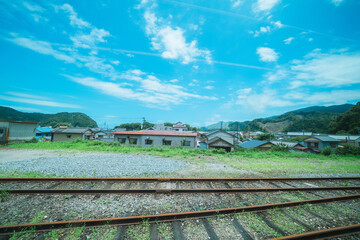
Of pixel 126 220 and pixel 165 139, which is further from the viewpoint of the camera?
pixel 165 139

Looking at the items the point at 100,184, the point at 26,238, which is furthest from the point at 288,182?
the point at 26,238

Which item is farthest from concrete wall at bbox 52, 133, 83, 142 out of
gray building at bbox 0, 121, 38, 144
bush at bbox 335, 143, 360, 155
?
bush at bbox 335, 143, 360, 155

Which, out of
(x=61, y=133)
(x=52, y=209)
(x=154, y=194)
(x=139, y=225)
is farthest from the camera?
(x=61, y=133)

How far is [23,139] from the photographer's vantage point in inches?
873

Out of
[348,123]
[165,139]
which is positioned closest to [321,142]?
[348,123]

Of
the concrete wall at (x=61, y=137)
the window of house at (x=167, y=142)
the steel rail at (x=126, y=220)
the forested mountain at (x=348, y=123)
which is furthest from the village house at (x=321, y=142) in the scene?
the concrete wall at (x=61, y=137)

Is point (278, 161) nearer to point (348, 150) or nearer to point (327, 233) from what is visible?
point (327, 233)

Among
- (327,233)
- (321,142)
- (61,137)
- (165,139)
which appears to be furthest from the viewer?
(321,142)

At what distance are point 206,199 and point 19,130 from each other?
3285 centimetres

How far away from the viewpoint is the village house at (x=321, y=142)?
3712cm

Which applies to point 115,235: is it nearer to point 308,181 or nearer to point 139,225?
point 139,225

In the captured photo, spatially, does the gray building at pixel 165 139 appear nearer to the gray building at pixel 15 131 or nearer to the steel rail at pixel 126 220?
the gray building at pixel 15 131

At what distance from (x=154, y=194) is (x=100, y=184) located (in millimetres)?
2555

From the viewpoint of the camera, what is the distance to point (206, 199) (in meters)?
4.39
